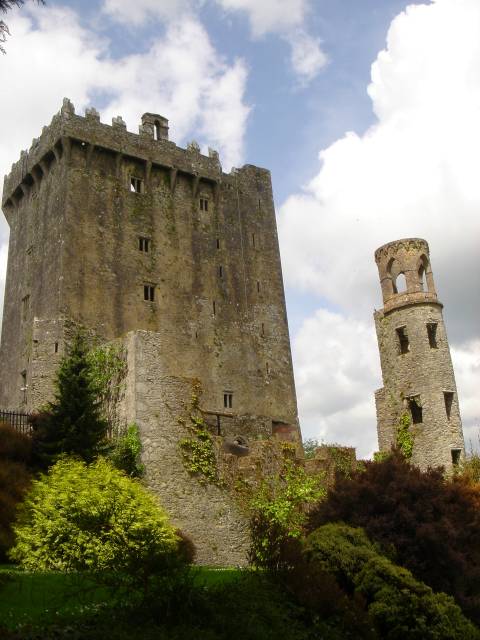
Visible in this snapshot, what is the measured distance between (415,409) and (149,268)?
14157mm

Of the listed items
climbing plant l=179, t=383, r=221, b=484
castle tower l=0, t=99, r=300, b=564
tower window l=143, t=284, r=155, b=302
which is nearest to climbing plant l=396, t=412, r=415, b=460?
castle tower l=0, t=99, r=300, b=564

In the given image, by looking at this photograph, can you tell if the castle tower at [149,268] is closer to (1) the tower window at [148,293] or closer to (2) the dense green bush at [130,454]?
(1) the tower window at [148,293]

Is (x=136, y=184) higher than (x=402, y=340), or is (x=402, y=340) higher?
(x=136, y=184)

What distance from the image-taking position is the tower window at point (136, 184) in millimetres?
36875

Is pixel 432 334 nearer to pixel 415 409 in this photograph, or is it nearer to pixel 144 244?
pixel 415 409

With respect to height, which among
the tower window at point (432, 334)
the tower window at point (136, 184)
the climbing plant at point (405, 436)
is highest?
the tower window at point (136, 184)

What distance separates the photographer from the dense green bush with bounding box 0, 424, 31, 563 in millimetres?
16550

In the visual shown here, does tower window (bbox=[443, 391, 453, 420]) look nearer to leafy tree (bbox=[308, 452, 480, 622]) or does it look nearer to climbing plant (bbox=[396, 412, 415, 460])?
climbing plant (bbox=[396, 412, 415, 460])

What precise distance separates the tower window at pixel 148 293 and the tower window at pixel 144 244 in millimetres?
1858

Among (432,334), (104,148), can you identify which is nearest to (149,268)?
(104,148)

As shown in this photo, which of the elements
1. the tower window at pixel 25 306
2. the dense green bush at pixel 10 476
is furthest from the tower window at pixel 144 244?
the dense green bush at pixel 10 476

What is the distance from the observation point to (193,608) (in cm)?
1017

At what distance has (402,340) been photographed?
103 feet

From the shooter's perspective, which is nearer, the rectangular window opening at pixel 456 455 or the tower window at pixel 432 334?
the rectangular window opening at pixel 456 455
